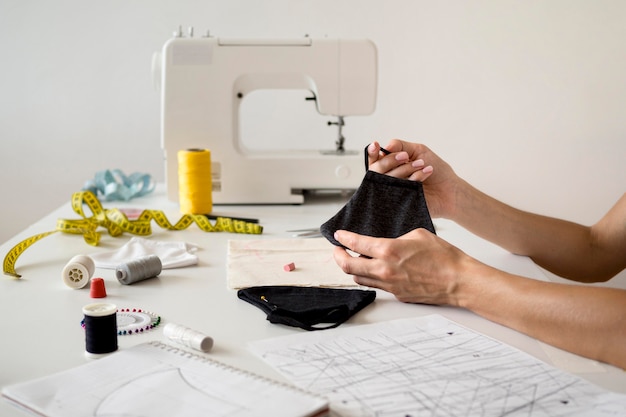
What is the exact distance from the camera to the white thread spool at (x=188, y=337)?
1232mm

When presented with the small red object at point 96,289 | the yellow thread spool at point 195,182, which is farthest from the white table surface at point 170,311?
A: the yellow thread spool at point 195,182

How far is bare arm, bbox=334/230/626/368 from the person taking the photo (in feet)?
4.01

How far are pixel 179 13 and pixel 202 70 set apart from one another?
155cm

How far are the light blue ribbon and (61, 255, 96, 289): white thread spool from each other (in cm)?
121

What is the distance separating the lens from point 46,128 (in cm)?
414

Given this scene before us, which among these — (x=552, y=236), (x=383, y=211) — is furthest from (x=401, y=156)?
(x=552, y=236)

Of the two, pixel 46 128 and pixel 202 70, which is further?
pixel 46 128

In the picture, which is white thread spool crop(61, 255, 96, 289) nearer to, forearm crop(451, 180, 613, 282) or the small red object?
the small red object

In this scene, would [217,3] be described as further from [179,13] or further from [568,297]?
[568,297]

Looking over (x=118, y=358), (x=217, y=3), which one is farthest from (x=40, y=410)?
(x=217, y=3)

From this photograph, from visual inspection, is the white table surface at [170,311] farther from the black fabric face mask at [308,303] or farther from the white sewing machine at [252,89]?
the white sewing machine at [252,89]

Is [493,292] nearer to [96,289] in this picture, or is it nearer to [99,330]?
[99,330]

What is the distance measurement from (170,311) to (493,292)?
2.12 feet

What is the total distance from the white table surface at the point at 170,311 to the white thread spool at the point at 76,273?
2 centimetres
